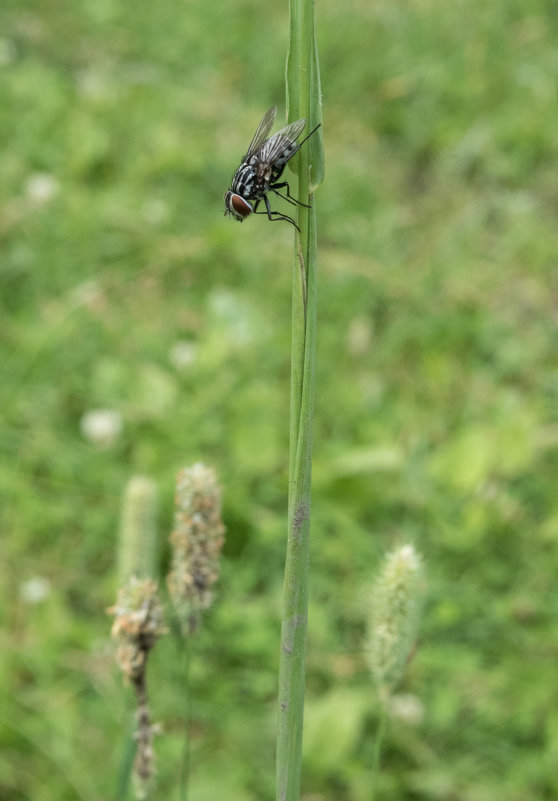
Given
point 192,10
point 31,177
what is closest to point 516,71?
point 192,10

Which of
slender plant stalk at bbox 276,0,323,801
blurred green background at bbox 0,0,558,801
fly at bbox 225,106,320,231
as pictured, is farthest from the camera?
blurred green background at bbox 0,0,558,801

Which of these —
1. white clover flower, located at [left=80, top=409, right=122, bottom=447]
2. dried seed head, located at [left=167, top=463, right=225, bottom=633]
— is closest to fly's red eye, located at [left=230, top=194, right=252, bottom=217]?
dried seed head, located at [left=167, top=463, right=225, bottom=633]

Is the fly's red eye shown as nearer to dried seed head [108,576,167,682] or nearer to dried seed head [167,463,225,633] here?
dried seed head [167,463,225,633]

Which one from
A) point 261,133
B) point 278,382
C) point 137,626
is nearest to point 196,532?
point 137,626

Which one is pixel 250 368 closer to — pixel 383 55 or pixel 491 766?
pixel 491 766

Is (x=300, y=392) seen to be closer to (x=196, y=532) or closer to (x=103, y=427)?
(x=196, y=532)

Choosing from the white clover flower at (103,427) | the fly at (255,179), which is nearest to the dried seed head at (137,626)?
the fly at (255,179)
